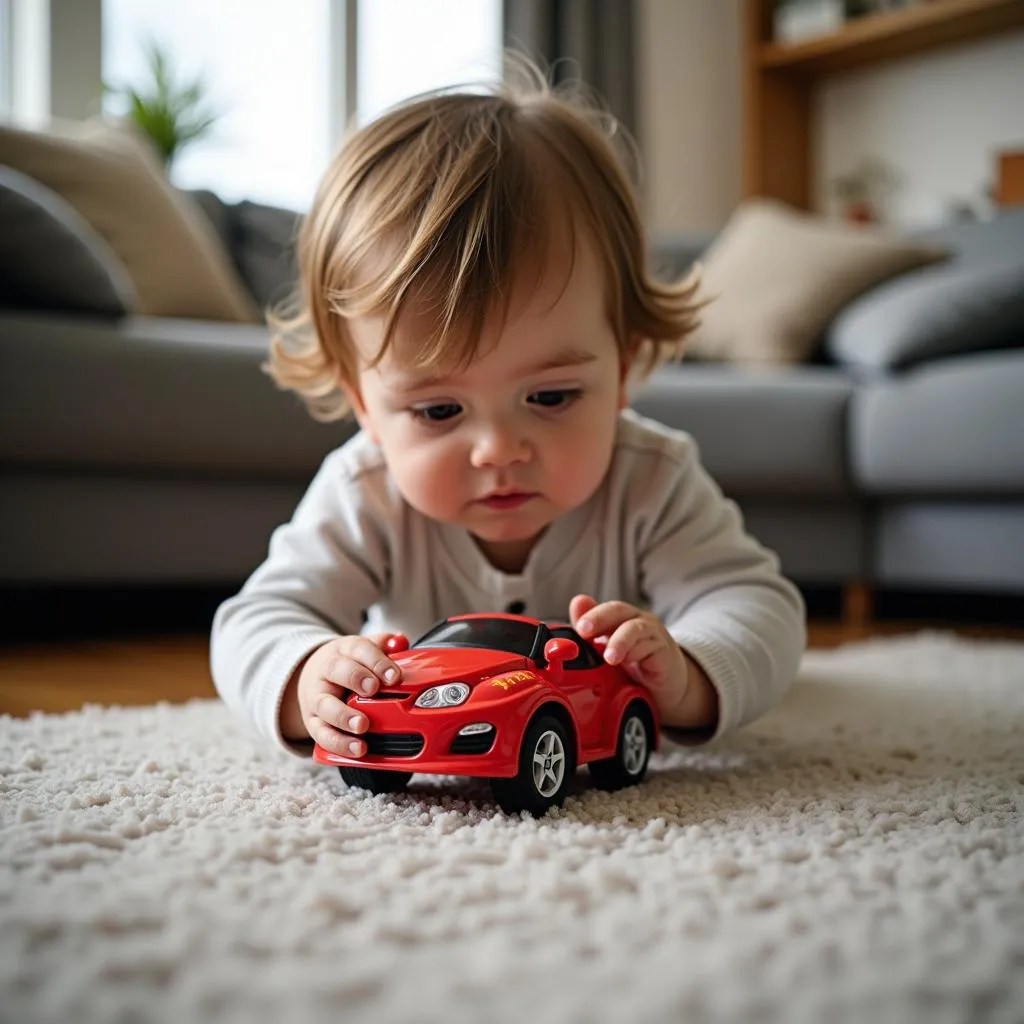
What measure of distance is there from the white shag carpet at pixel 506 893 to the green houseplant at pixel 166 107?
2.34 metres

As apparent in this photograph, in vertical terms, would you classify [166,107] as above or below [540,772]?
above

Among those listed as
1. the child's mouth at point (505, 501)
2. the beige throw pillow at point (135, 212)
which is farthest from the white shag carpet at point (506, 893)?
the beige throw pillow at point (135, 212)

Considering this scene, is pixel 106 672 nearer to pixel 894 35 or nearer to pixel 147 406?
pixel 147 406

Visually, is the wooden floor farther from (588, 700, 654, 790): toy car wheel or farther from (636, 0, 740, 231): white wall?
(636, 0, 740, 231): white wall

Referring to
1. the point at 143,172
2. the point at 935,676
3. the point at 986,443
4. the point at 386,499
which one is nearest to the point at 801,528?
the point at 986,443

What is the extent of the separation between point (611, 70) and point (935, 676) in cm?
301

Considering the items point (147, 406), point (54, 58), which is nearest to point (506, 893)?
point (147, 406)

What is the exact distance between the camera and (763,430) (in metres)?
1.97

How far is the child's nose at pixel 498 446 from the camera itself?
0.92 metres

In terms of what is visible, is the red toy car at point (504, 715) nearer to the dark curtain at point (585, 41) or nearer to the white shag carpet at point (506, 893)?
the white shag carpet at point (506, 893)

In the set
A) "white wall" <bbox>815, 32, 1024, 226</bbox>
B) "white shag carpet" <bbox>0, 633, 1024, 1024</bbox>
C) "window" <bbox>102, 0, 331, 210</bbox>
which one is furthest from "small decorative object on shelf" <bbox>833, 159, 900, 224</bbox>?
"white shag carpet" <bbox>0, 633, 1024, 1024</bbox>

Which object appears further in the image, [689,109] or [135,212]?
[689,109]

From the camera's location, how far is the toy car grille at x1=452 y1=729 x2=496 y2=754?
72 centimetres

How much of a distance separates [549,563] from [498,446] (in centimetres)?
21
